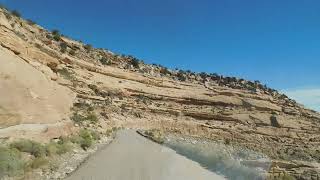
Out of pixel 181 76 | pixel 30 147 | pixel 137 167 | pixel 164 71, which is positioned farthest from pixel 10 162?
pixel 181 76

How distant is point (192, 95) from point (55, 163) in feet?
122

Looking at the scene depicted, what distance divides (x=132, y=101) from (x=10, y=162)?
29.9 metres

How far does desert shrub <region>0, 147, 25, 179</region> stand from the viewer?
13.6 metres

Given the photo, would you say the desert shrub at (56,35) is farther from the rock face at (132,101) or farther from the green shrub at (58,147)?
the green shrub at (58,147)

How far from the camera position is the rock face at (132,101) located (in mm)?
18828

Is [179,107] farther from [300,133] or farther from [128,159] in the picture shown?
[128,159]

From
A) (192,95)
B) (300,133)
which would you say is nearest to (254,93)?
(300,133)

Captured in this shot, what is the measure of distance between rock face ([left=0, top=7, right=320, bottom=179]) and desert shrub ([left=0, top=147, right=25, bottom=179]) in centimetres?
161

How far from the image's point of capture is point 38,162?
583 inches

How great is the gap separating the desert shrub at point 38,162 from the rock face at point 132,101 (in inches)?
66.1

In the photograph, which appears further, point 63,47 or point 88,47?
point 88,47

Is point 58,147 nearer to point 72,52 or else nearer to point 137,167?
point 137,167

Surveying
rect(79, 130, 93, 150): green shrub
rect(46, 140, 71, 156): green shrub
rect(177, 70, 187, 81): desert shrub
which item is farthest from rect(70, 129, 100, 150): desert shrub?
rect(177, 70, 187, 81): desert shrub

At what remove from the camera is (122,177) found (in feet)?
48.8
